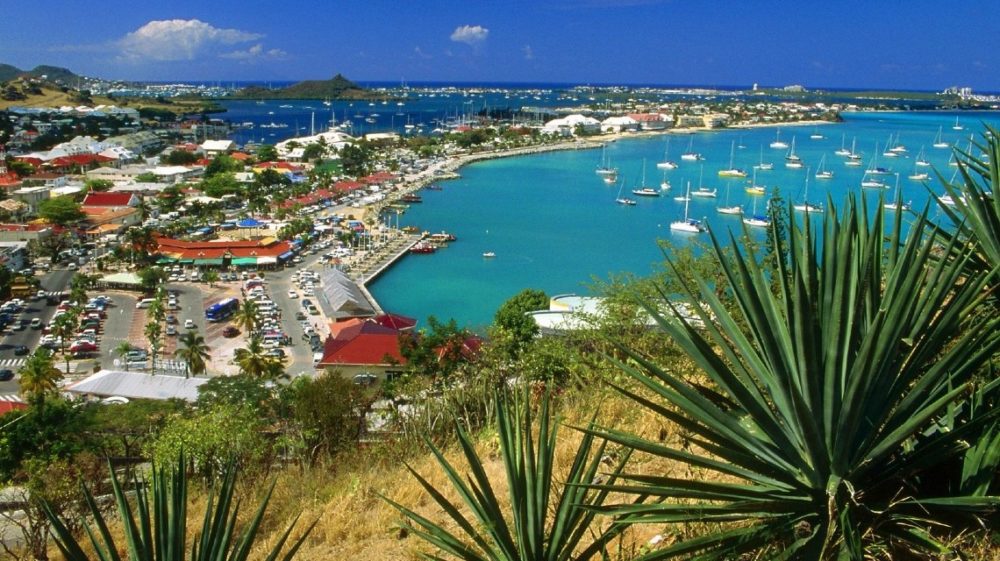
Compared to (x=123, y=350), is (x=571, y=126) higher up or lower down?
higher up

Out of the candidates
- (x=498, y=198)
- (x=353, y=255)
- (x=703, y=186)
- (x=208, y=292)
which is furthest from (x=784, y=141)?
(x=208, y=292)

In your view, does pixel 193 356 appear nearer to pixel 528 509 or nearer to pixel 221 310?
pixel 221 310

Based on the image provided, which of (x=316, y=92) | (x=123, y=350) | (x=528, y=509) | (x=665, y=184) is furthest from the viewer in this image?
(x=316, y=92)

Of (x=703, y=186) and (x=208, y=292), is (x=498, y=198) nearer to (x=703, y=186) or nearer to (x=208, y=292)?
(x=703, y=186)

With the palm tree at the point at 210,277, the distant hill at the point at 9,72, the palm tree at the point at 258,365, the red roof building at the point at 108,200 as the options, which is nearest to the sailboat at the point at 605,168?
the red roof building at the point at 108,200

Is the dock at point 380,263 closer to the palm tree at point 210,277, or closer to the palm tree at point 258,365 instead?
the palm tree at point 210,277

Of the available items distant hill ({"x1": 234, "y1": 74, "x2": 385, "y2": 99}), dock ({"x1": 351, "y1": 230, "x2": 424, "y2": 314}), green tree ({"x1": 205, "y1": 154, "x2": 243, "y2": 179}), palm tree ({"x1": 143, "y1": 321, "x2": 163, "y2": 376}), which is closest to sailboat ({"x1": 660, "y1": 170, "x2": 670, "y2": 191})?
dock ({"x1": 351, "y1": 230, "x2": 424, "y2": 314})

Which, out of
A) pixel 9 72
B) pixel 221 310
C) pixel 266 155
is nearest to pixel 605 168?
pixel 266 155
